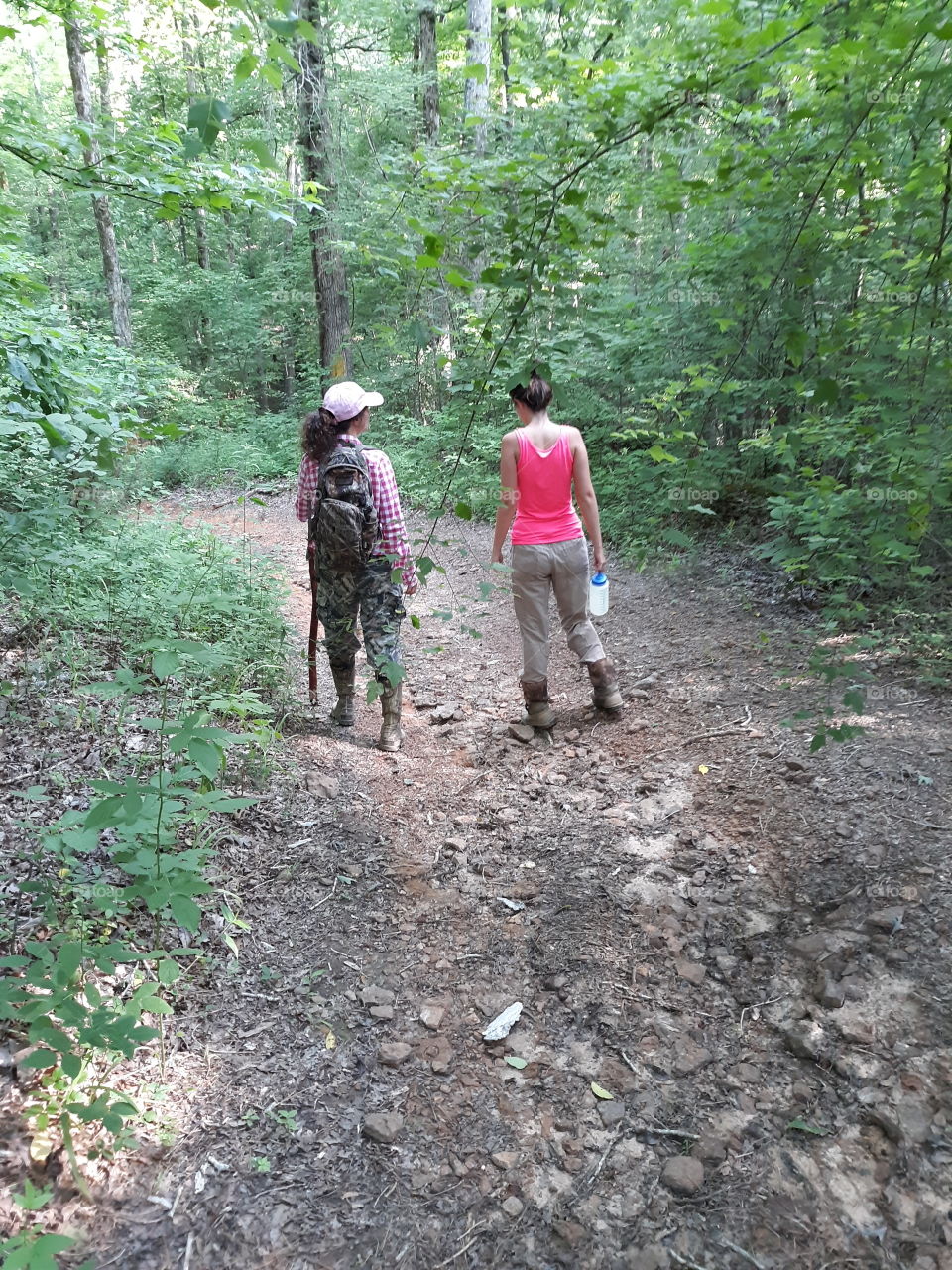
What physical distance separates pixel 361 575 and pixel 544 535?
1136mm

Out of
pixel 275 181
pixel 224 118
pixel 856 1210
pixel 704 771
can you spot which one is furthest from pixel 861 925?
pixel 275 181

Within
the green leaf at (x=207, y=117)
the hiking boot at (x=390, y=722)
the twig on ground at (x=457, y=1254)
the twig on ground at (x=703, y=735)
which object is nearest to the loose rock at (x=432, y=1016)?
the twig on ground at (x=457, y=1254)

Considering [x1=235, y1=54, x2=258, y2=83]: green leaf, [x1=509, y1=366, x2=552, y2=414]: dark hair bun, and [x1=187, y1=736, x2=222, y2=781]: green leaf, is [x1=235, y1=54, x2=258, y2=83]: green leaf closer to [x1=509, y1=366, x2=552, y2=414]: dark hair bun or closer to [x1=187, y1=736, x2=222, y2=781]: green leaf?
[x1=187, y1=736, x2=222, y2=781]: green leaf

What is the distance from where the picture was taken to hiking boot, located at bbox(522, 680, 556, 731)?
4738 millimetres

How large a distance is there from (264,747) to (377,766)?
741mm

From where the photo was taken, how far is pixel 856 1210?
1.89m

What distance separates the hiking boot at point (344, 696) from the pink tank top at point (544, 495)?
1406mm

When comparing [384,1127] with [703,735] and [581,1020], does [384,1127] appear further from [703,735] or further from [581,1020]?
[703,735]

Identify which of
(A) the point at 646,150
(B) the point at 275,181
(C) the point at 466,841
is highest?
(B) the point at 275,181

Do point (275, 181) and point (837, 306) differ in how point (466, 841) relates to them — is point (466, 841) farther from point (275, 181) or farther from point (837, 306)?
point (275, 181)

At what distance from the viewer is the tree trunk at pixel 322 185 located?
8492mm

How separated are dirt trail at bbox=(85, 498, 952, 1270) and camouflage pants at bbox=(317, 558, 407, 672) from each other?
728 millimetres

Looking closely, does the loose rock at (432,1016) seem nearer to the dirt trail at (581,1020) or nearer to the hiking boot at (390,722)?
the dirt trail at (581,1020)

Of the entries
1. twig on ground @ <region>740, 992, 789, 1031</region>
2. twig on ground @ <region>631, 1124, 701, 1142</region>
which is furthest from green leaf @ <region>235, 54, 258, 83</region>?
twig on ground @ <region>740, 992, 789, 1031</region>
